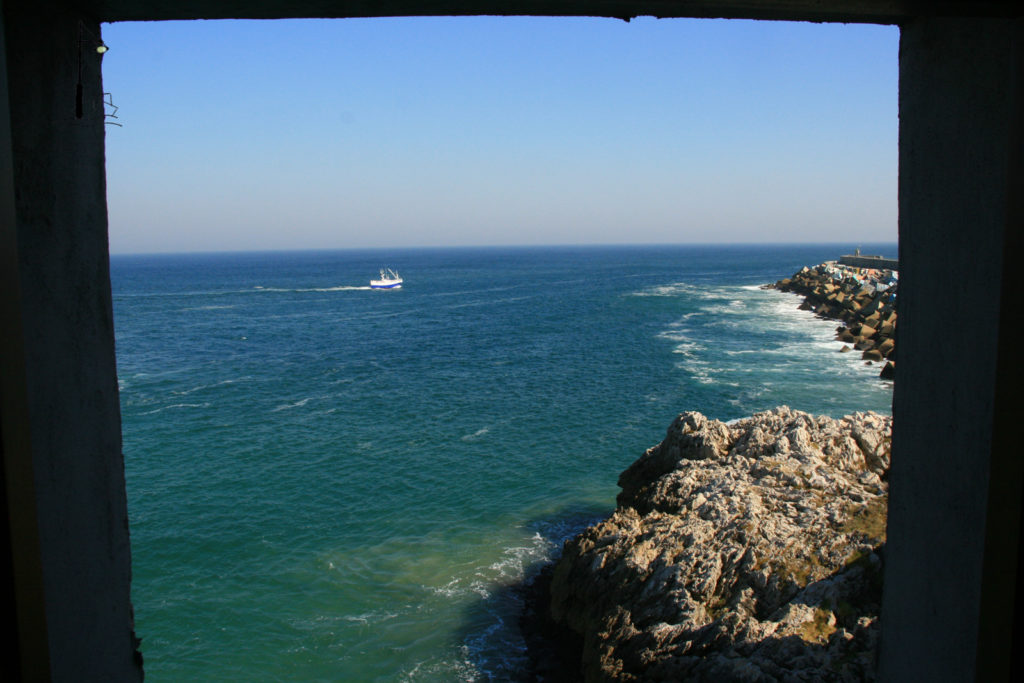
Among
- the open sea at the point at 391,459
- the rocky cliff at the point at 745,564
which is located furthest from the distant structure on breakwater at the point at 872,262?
the rocky cliff at the point at 745,564

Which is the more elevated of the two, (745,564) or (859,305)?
(859,305)

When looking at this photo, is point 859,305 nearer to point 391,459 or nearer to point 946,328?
point 391,459

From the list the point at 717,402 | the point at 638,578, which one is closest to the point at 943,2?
the point at 638,578

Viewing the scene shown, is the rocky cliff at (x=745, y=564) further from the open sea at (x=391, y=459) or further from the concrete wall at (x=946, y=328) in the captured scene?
the concrete wall at (x=946, y=328)

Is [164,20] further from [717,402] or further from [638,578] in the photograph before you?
[717,402]

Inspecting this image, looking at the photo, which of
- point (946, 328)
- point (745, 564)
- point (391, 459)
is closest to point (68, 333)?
point (946, 328)
